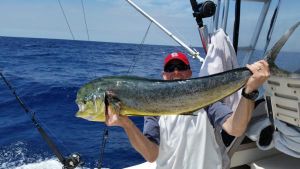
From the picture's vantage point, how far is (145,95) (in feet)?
6.41

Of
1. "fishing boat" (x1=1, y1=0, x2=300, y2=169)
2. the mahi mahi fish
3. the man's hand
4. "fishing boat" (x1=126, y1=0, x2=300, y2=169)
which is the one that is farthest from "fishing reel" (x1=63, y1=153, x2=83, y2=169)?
the man's hand

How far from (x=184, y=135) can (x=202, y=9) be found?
5.42 feet

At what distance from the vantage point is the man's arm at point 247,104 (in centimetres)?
205

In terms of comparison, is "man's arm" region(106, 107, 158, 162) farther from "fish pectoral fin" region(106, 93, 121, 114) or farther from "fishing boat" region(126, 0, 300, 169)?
"fishing boat" region(126, 0, 300, 169)

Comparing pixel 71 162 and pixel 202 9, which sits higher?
pixel 202 9

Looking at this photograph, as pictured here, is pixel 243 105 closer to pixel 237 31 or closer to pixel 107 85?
pixel 107 85

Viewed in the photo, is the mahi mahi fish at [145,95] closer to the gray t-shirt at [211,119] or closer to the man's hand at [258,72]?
the man's hand at [258,72]

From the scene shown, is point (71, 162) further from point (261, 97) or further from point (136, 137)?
point (261, 97)

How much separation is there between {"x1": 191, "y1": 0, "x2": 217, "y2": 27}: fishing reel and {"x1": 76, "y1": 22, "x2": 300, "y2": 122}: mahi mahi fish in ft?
6.11

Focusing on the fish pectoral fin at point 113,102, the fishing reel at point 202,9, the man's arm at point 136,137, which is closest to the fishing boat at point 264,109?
the fishing reel at point 202,9

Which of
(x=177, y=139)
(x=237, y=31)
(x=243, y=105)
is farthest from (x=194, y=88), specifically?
(x=237, y=31)

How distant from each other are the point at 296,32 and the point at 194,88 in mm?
1471

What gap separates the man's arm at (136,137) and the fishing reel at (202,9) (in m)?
1.65

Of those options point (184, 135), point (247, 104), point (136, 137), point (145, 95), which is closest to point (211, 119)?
point (184, 135)
